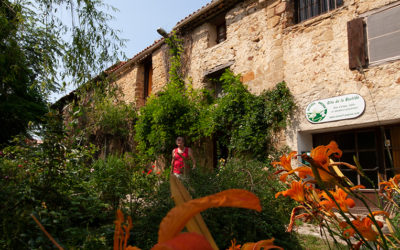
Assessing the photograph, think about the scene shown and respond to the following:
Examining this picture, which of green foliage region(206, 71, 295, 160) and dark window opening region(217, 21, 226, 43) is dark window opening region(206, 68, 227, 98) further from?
dark window opening region(217, 21, 226, 43)

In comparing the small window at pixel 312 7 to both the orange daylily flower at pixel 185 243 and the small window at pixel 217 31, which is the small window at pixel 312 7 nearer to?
the small window at pixel 217 31

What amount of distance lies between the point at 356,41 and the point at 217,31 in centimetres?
447

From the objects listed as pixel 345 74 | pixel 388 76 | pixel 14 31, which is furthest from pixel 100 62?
pixel 388 76

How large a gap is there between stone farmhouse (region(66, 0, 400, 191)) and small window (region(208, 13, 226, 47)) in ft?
1.44

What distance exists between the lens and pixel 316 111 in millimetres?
5598

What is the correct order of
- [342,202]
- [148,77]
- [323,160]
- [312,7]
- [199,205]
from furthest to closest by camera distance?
1. [148,77]
2. [312,7]
3. [342,202]
4. [323,160]
5. [199,205]

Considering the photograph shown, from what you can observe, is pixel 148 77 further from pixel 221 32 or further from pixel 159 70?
pixel 221 32

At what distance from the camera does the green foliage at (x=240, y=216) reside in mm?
2236

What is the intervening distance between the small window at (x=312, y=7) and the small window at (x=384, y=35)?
0.93 metres

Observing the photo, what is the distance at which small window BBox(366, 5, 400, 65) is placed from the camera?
192 inches

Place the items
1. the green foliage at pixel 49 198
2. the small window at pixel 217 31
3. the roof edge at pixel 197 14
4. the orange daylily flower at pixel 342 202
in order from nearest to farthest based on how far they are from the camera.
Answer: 1. the orange daylily flower at pixel 342 202
2. the green foliage at pixel 49 198
3. the roof edge at pixel 197 14
4. the small window at pixel 217 31

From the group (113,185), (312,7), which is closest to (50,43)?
(113,185)

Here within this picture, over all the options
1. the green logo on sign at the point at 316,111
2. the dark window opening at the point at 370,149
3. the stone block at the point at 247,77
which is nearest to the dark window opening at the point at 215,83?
the stone block at the point at 247,77

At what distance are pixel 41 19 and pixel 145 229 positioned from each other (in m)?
3.93
